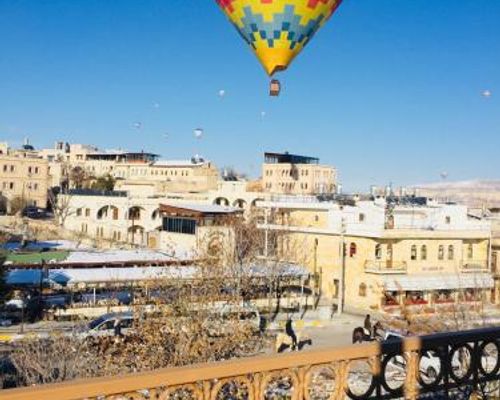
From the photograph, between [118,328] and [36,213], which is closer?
[118,328]

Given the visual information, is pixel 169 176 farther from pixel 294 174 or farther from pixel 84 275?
pixel 84 275

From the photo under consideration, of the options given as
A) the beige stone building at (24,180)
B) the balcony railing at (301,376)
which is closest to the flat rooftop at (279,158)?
the beige stone building at (24,180)

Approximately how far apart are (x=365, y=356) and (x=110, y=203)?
6552cm

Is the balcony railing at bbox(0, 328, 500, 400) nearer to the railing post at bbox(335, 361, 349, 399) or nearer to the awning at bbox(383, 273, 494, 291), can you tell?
the railing post at bbox(335, 361, 349, 399)

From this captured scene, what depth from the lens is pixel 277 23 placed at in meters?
19.0

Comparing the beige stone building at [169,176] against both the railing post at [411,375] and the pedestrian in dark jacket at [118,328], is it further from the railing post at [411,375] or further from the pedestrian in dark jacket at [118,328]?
the railing post at [411,375]

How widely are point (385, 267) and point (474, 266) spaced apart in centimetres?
612

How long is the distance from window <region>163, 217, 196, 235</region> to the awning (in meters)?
15.9

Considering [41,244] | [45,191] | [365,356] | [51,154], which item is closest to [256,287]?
[41,244]

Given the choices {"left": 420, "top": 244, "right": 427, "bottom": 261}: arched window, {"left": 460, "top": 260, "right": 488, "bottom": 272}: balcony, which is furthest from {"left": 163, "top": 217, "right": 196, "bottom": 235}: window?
{"left": 460, "top": 260, "right": 488, "bottom": 272}: balcony

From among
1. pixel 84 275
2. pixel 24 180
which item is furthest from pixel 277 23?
pixel 24 180

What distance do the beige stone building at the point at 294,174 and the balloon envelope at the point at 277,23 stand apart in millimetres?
76347

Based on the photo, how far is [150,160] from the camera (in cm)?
11988

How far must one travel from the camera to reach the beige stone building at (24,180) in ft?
273
